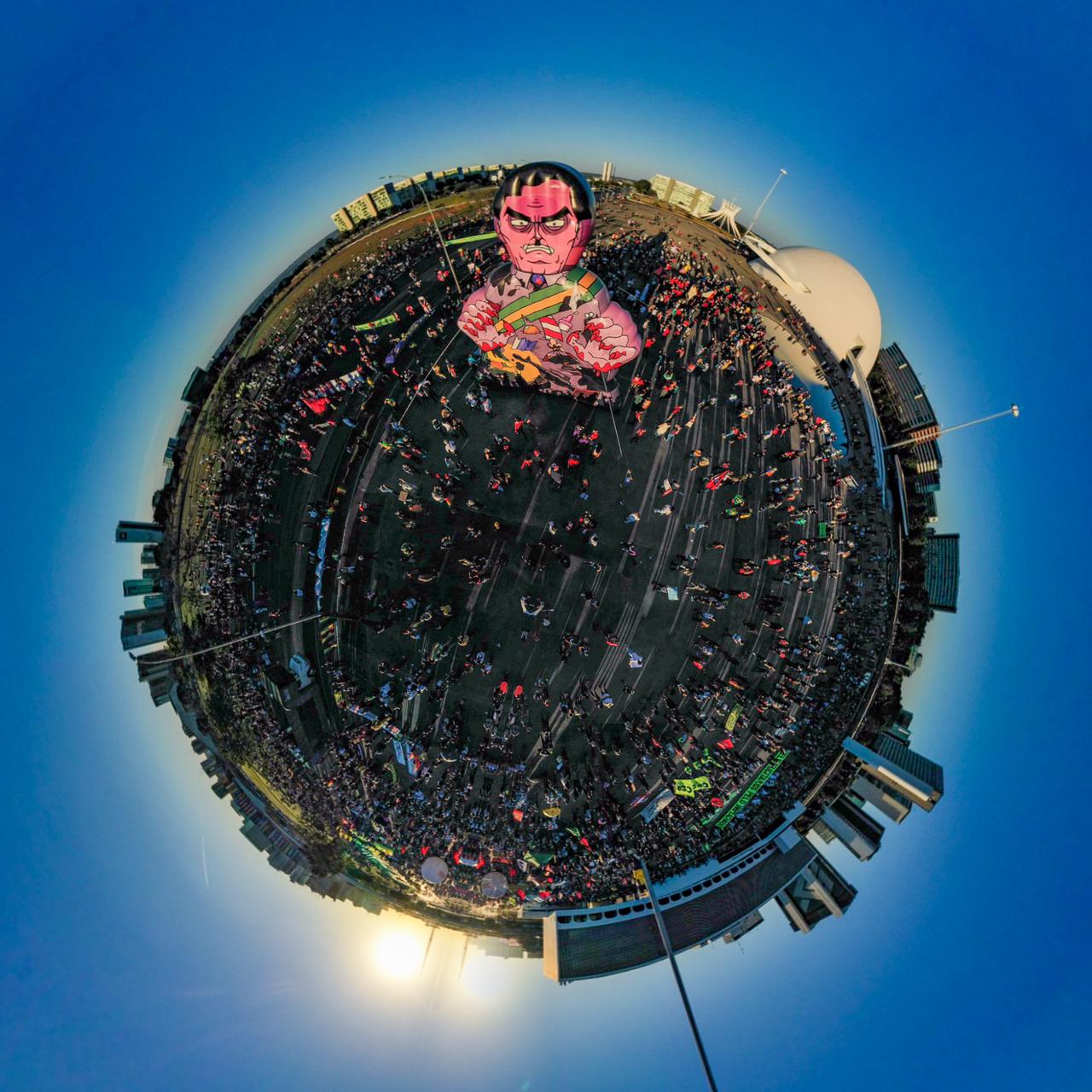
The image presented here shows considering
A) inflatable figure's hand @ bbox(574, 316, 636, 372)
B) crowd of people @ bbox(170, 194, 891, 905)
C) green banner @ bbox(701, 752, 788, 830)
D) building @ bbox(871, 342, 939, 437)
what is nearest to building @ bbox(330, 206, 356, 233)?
crowd of people @ bbox(170, 194, 891, 905)

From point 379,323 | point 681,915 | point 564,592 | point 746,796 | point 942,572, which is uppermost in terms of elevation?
point 379,323

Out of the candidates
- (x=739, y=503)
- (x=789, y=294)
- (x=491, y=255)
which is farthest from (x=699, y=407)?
(x=491, y=255)

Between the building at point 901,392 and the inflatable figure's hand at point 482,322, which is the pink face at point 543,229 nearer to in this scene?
the inflatable figure's hand at point 482,322

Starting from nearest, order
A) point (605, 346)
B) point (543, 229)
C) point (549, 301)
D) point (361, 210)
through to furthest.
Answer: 1. point (543, 229)
2. point (549, 301)
3. point (605, 346)
4. point (361, 210)

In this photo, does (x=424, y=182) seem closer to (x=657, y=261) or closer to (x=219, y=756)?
(x=657, y=261)

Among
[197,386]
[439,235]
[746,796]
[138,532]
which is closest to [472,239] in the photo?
[439,235]

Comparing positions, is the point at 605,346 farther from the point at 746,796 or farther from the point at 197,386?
the point at 746,796
